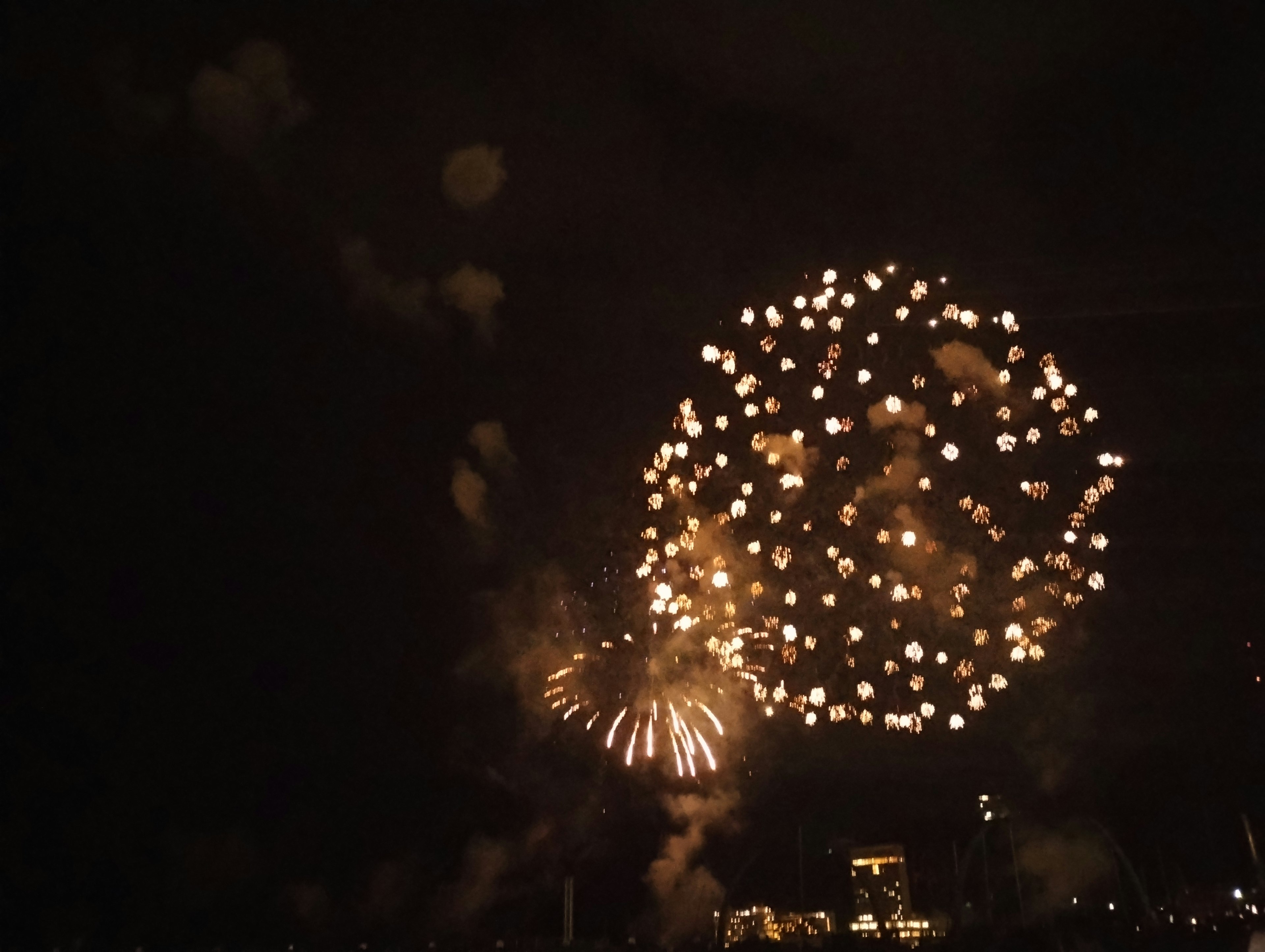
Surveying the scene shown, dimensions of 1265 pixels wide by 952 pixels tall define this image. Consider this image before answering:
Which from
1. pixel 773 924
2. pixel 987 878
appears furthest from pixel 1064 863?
pixel 773 924

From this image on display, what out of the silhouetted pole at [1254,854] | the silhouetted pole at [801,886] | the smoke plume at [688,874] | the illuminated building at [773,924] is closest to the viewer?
the silhouetted pole at [1254,854]

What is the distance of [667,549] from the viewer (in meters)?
12.5

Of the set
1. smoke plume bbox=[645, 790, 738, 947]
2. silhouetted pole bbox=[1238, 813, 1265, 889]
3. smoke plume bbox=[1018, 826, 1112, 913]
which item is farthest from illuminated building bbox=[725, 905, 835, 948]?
silhouetted pole bbox=[1238, 813, 1265, 889]

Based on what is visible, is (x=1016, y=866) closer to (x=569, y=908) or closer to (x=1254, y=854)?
(x=1254, y=854)

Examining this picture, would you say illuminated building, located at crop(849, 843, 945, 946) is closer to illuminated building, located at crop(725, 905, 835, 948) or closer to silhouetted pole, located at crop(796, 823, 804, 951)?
illuminated building, located at crop(725, 905, 835, 948)

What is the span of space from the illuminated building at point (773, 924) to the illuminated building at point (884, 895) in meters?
0.33

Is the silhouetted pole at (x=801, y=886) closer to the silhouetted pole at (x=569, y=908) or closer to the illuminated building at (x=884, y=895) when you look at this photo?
the illuminated building at (x=884, y=895)

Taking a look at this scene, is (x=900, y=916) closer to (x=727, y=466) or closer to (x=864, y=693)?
(x=864, y=693)

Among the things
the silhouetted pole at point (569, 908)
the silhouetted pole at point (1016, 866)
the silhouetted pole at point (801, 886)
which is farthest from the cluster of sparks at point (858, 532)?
the silhouetted pole at point (569, 908)

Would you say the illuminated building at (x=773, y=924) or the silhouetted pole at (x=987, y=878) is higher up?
the silhouetted pole at (x=987, y=878)

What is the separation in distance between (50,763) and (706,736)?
24.8 ft

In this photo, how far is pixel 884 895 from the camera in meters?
10.5

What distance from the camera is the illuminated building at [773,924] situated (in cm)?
1020

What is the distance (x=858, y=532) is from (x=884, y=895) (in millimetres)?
4021
